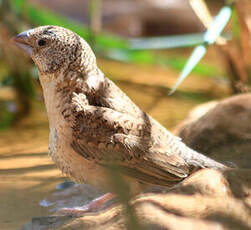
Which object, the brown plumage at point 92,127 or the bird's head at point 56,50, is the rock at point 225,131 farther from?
the bird's head at point 56,50

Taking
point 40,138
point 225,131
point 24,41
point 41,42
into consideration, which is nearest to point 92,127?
point 41,42

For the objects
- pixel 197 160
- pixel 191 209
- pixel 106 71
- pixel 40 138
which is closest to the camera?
pixel 191 209

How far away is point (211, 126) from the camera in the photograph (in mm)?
5480

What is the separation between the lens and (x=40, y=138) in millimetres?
6809

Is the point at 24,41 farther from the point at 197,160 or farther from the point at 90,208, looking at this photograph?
the point at 197,160

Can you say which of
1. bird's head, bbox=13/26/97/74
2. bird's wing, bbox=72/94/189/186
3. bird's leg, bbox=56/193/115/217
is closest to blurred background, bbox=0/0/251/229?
bird's leg, bbox=56/193/115/217

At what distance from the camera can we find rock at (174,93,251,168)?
5188 millimetres

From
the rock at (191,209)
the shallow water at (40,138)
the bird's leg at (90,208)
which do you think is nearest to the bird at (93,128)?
the bird's leg at (90,208)

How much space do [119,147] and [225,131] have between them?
4.86ft

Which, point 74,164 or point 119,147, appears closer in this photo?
point 119,147

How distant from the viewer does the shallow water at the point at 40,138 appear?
15.7ft

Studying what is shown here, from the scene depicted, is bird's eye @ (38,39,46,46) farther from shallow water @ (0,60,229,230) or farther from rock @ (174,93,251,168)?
rock @ (174,93,251,168)

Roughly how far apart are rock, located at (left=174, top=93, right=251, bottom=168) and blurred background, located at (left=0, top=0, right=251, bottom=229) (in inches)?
36.3

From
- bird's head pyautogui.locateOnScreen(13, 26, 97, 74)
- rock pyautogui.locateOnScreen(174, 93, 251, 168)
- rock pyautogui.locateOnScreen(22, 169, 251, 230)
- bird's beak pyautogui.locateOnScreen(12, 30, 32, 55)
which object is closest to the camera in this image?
rock pyautogui.locateOnScreen(22, 169, 251, 230)
